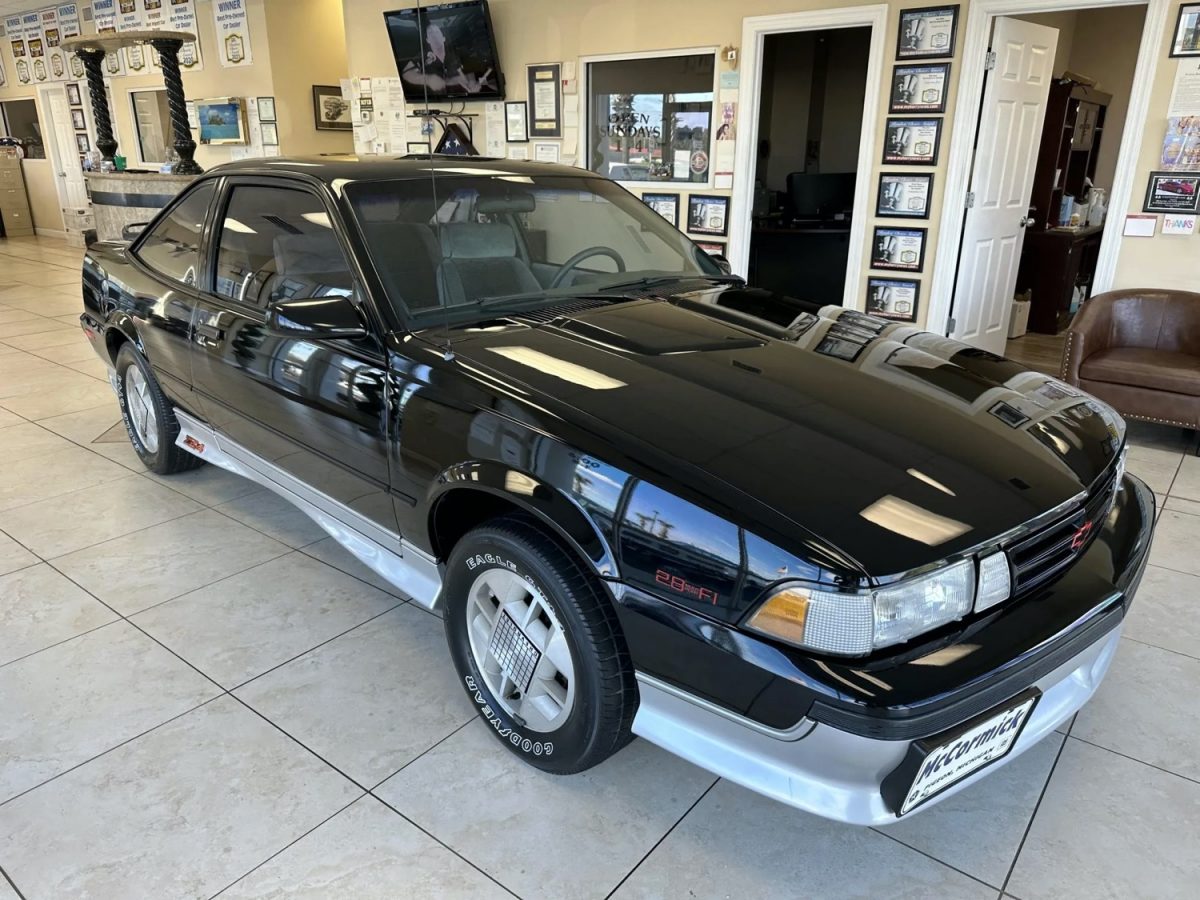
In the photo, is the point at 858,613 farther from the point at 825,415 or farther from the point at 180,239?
the point at 180,239

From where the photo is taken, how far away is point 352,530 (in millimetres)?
2348

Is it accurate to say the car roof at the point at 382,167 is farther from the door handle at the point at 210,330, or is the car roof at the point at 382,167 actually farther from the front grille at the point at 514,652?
the front grille at the point at 514,652

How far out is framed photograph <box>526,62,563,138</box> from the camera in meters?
6.50

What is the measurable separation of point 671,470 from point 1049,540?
760mm

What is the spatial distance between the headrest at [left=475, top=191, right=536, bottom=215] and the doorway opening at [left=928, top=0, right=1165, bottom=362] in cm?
362

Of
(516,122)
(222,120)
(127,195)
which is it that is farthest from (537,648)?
(222,120)

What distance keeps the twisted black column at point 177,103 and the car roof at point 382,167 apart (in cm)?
544

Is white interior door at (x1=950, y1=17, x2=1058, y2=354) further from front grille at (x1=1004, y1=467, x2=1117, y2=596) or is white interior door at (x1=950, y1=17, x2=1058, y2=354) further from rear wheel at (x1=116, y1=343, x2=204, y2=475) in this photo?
rear wheel at (x1=116, y1=343, x2=204, y2=475)

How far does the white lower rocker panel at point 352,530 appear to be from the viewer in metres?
2.11

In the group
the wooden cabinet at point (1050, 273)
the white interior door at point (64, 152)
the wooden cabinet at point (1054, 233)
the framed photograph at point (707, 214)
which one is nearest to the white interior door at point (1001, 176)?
the wooden cabinet at point (1054, 233)

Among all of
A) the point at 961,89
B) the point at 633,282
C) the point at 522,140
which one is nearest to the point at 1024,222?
the point at 961,89

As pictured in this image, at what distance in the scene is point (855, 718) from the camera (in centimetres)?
130

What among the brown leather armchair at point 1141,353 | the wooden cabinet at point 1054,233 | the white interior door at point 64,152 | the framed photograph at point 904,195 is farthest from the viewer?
the white interior door at point 64,152

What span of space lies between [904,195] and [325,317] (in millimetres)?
4383
